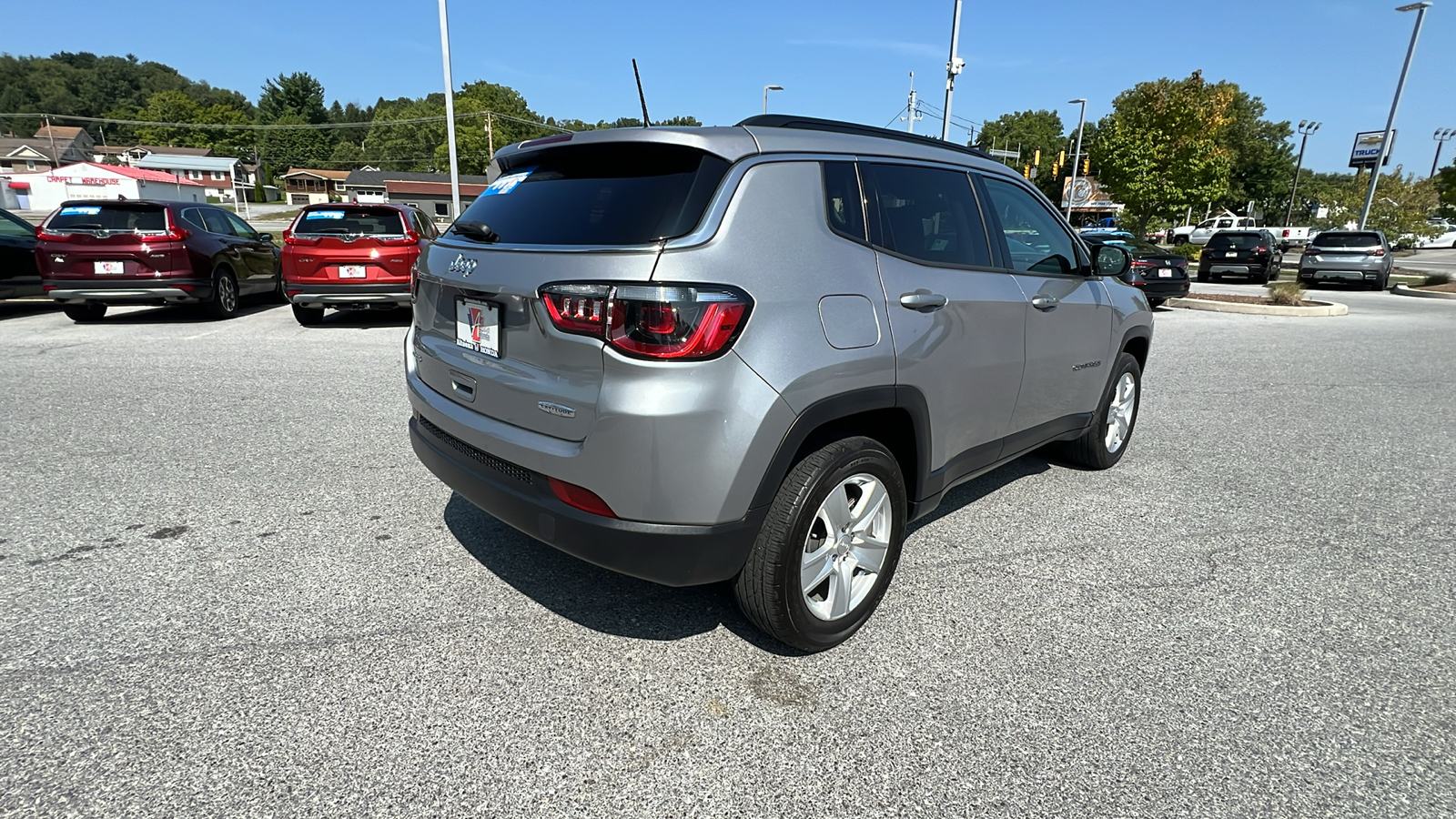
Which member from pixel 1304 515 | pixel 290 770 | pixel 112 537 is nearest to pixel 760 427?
pixel 290 770

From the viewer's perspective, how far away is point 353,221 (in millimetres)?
9578

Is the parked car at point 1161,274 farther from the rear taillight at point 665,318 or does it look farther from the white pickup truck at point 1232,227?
the white pickup truck at point 1232,227

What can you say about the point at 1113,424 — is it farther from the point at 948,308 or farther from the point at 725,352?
the point at 725,352

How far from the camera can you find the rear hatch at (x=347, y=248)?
9.20 m

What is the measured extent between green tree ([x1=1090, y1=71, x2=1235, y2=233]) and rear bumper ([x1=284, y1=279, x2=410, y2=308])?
97.6 feet

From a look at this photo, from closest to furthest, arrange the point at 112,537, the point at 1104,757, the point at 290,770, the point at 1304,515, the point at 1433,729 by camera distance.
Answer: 1. the point at 290,770
2. the point at 1104,757
3. the point at 1433,729
4. the point at 112,537
5. the point at 1304,515

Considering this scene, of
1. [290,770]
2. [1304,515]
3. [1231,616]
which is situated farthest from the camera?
[1304,515]

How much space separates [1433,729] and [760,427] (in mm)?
2336

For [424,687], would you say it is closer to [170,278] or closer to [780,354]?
[780,354]

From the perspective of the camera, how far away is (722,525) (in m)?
2.28

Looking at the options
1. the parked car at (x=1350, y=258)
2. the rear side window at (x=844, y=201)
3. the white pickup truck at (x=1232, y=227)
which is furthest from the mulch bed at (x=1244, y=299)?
the white pickup truck at (x=1232, y=227)

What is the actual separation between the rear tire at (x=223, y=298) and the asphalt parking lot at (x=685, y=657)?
239 inches

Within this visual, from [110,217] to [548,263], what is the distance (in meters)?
10.1

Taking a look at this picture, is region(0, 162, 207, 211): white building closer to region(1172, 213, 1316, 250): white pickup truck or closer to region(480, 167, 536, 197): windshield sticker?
region(480, 167, 536, 197): windshield sticker
